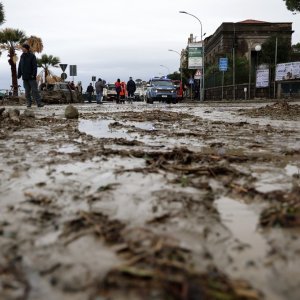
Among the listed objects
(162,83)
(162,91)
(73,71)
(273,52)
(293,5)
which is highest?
(293,5)

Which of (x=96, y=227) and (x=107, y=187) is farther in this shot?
(x=107, y=187)

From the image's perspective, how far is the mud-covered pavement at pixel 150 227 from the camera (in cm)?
138

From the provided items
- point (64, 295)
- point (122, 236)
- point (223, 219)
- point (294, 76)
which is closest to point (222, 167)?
point (223, 219)

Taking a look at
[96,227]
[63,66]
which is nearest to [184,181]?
[96,227]

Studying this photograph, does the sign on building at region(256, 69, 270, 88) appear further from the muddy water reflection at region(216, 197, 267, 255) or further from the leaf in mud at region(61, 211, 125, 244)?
the leaf in mud at region(61, 211, 125, 244)

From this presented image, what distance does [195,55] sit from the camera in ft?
120

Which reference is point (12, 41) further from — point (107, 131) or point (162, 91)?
point (107, 131)

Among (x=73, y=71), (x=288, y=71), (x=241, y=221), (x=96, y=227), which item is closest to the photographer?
(x=96, y=227)

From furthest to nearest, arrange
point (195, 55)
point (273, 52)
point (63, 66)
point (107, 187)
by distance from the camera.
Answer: point (273, 52)
point (195, 55)
point (63, 66)
point (107, 187)

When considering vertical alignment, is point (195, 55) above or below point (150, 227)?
above

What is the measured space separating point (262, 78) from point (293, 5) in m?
5.26

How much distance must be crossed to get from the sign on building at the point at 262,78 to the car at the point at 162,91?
19.5ft

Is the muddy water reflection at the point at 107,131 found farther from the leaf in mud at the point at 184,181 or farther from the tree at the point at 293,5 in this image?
the tree at the point at 293,5

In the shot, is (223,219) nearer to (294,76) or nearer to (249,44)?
(294,76)
